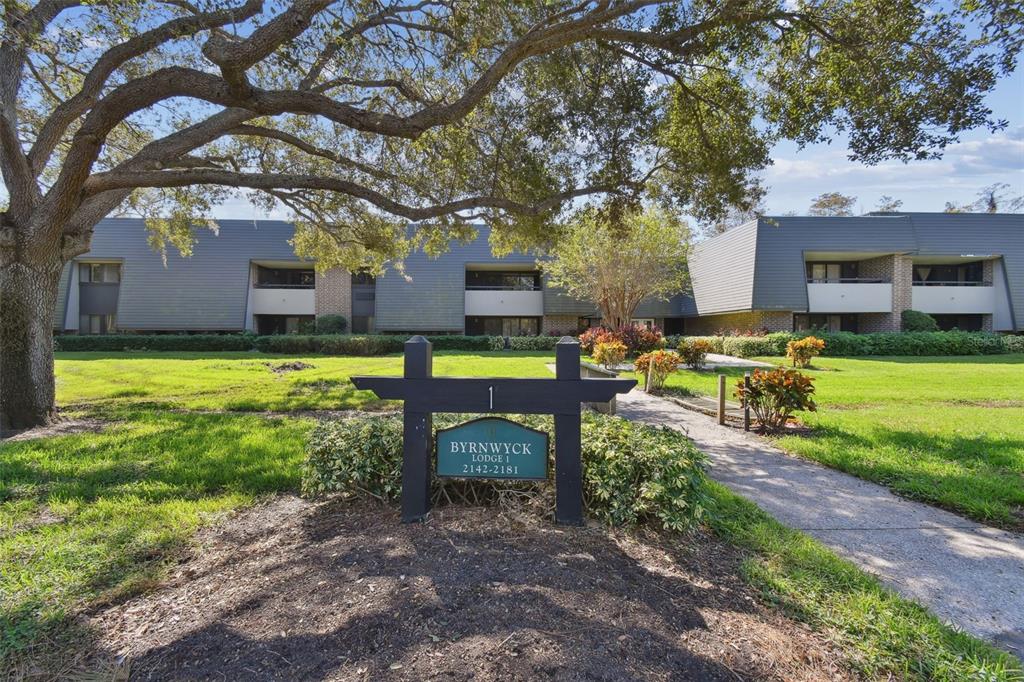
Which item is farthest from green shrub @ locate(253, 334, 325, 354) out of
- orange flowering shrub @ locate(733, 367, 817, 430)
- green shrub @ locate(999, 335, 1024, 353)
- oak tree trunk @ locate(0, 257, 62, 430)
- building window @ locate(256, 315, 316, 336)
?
green shrub @ locate(999, 335, 1024, 353)

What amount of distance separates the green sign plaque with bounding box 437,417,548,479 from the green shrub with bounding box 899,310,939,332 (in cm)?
2991

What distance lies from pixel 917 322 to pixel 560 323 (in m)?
18.9

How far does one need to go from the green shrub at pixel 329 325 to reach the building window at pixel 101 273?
40.5ft

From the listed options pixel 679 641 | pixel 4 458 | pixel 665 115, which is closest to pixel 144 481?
pixel 4 458

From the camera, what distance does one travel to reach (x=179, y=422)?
24.1 feet

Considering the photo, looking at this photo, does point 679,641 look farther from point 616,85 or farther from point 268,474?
point 616,85

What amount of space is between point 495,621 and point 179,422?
7.34 meters

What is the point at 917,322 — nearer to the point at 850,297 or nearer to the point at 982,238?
the point at 850,297

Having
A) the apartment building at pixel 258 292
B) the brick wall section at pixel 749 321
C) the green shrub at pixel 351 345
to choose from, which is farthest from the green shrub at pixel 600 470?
the brick wall section at pixel 749 321

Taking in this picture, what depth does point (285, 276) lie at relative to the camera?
30.8m

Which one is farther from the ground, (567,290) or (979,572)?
(567,290)

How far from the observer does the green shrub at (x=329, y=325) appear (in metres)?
25.9

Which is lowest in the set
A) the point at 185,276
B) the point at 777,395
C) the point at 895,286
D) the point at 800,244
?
the point at 777,395

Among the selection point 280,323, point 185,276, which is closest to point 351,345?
point 280,323
